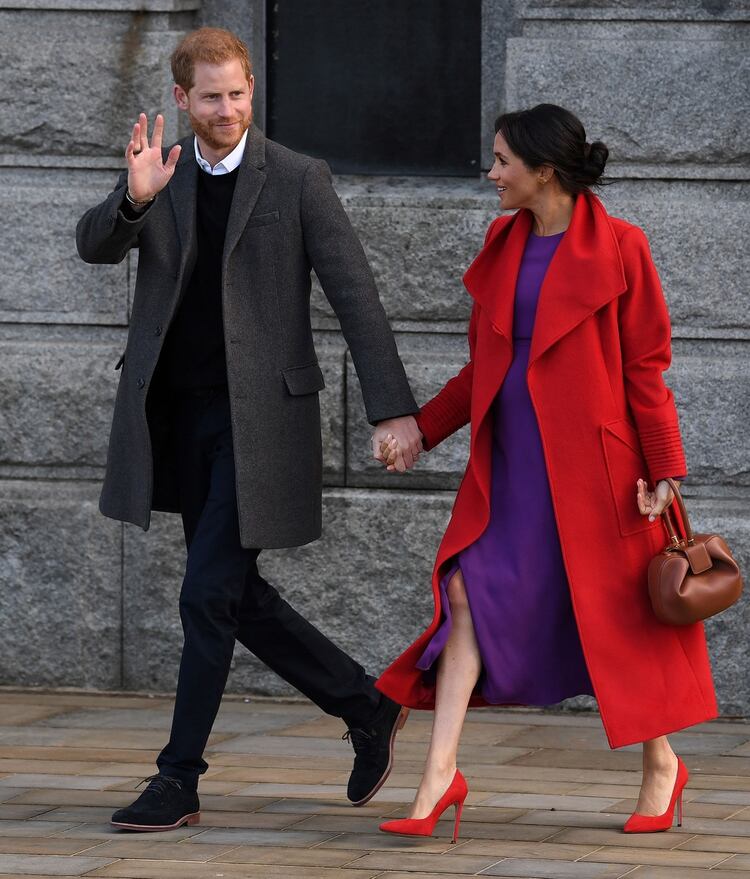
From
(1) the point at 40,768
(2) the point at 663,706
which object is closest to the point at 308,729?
(1) the point at 40,768

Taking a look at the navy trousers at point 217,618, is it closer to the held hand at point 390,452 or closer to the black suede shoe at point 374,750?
the black suede shoe at point 374,750

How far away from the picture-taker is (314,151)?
22.2 ft

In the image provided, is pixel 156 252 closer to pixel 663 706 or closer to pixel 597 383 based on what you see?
pixel 597 383

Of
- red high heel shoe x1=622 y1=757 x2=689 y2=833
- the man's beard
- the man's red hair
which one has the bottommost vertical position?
red high heel shoe x1=622 y1=757 x2=689 y2=833

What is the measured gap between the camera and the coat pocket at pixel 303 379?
4820mm

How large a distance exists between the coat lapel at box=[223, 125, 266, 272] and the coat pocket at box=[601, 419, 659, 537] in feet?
3.34

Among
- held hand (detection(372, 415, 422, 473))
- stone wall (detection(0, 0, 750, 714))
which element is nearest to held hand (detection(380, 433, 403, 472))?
held hand (detection(372, 415, 422, 473))

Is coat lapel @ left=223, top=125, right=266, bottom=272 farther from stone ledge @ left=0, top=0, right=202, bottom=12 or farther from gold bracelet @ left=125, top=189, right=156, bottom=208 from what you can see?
stone ledge @ left=0, top=0, right=202, bottom=12

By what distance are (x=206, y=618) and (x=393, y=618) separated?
1.75 metres

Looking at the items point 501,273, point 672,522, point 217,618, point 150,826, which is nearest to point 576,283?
point 501,273

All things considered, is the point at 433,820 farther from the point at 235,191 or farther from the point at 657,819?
the point at 235,191

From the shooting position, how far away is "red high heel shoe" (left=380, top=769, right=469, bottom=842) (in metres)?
4.44

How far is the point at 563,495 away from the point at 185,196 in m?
1.20

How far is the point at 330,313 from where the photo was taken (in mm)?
6457
